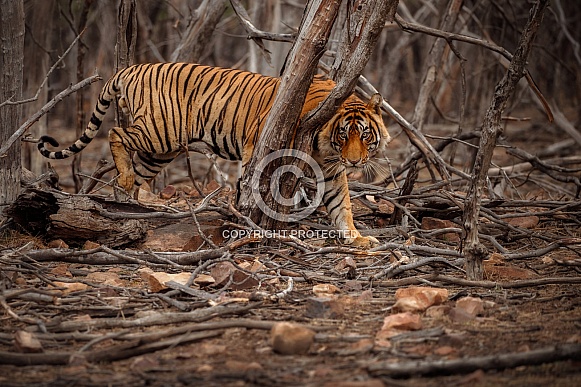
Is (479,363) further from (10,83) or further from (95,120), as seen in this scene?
(95,120)

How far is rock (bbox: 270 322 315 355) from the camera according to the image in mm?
3307

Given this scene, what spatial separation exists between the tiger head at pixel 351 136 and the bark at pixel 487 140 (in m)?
1.26

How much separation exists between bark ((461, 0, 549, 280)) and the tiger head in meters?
1.26

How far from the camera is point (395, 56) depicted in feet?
42.3

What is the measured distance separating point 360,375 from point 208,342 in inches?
30.6

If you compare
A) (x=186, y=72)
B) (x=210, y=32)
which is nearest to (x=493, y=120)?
(x=186, y=72)

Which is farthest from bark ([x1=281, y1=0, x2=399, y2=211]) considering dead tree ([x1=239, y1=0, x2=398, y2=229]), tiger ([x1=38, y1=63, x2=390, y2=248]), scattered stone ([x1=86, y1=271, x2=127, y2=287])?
scattered stone ([x1=86, y1=271, x2=127, y2=287])

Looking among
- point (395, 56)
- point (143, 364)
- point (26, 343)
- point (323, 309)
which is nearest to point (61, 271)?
point (26, 343)

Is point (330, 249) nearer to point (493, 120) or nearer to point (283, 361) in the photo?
point (493, 120)

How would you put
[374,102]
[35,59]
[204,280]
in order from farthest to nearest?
[35,59] < [374,102] < [204,280]

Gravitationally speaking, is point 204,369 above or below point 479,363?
below

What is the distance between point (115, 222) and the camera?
522 centimetres

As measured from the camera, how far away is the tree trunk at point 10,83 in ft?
16.8

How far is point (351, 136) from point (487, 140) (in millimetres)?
1358
